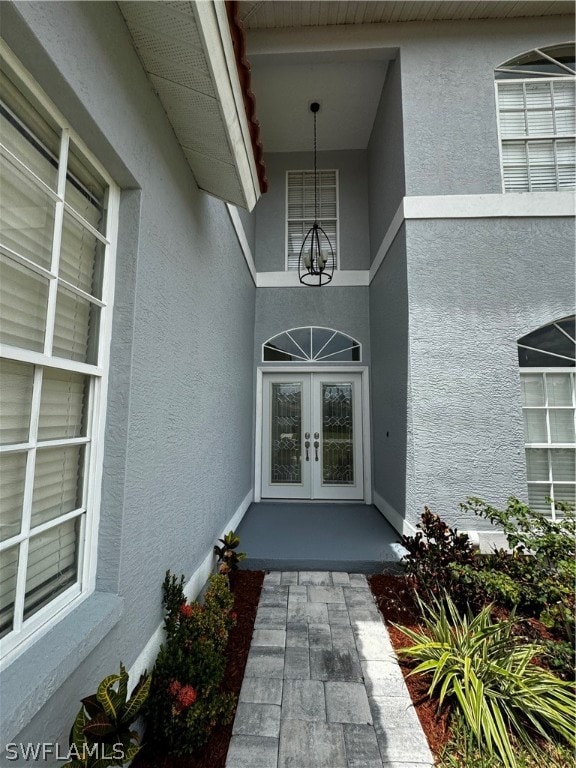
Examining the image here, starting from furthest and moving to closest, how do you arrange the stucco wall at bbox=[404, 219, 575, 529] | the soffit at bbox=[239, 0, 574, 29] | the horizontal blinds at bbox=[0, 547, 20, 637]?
the soffit at bbox=[239, 0, 574, 29], the stucco wall at bbox=[404, 219, 575, 529], the horizontal blinds at bbox=[0, 547, 20, 637]

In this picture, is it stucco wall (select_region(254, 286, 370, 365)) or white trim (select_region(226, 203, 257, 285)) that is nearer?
white trim (select_region(226, 203, 257, 285))

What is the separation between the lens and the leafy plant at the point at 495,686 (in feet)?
6.55

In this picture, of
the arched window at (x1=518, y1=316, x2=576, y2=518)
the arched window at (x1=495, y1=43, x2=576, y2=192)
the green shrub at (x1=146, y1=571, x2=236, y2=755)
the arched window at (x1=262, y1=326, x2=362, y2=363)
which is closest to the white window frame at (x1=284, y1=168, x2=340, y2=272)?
the arched window at (x1=262, y1=326, x2=362, y2=363)

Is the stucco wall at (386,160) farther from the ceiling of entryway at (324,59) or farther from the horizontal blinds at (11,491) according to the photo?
the horizontal blinds at (11,491)

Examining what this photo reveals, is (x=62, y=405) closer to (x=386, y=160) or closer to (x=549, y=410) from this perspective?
(x=549, y=410)

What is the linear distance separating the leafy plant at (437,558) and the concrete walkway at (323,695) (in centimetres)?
54

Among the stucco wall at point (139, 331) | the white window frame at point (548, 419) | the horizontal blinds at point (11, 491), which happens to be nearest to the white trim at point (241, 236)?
the stucco wall at point (139, 331)

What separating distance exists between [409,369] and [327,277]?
2990mm

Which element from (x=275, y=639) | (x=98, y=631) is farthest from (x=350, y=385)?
(x=98, y=631)

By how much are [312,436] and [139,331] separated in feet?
16.0

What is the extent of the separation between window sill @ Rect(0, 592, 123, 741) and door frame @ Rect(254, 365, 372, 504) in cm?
477

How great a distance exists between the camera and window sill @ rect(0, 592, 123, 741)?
3.77 ft

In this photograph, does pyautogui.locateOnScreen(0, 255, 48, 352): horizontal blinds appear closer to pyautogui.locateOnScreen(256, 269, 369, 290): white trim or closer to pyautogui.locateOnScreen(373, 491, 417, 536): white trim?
pyautogui.locateOnScreen(373, 491, 417, 536): white trim

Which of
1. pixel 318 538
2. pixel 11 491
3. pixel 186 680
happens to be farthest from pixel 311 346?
pixel 11 491
